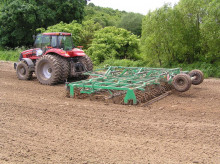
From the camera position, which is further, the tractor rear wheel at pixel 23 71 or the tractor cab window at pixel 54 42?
the tractor rear wheel at pixel 23 71

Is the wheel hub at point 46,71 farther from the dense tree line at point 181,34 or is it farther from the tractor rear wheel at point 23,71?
the dense tree line at point 181,34

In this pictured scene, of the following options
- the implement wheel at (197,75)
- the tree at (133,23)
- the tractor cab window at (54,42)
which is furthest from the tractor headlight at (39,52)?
the tree at (133,23)

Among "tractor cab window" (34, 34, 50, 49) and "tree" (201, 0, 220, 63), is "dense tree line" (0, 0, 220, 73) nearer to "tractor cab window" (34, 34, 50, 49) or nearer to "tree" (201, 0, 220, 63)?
"tree" (201, 0, 220, 63)

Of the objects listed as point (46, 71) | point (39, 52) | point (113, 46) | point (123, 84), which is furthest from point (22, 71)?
point (113, 46)

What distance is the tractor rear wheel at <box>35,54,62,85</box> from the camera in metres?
9.62

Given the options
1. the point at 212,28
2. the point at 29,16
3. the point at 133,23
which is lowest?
the point at 212,28

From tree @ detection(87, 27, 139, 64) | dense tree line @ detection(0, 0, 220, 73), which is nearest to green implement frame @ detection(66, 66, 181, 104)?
dense tree line @ detection(0, 0, 220, 73)

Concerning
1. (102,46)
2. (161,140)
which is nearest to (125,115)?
(161,140)

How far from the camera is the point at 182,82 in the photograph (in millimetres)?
7828

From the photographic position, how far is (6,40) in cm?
2245

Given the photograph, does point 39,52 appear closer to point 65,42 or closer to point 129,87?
point 65,42

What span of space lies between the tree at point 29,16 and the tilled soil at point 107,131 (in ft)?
47.2

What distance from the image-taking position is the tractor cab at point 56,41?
10.2 metres

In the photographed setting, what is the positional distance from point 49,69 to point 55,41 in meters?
1.04
